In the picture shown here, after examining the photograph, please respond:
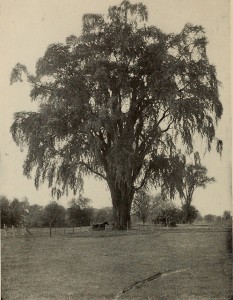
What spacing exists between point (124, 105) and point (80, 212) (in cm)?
64

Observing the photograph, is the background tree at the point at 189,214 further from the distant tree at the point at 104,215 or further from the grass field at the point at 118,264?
the distant tree at the point at 104,215

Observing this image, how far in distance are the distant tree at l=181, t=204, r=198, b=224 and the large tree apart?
0.46 ft

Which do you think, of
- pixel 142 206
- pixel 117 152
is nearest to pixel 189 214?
pixel 142 206

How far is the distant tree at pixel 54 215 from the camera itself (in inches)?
128

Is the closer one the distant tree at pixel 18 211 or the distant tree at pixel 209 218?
the distant tree at pixel 209 218

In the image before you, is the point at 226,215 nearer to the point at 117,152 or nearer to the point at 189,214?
the point at 189,214

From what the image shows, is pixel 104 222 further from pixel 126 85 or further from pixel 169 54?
pixel 169 54

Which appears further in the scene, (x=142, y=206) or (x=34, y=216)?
(x=34, y=216)

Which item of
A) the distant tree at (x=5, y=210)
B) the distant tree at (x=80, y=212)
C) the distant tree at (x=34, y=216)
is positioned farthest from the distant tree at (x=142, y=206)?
the distant tree at (x=5, y=210)

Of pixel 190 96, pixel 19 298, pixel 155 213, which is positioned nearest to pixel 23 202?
pixel 19 298

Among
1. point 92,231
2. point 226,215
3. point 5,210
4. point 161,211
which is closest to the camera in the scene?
point 226,215

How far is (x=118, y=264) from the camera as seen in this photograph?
3117 mm

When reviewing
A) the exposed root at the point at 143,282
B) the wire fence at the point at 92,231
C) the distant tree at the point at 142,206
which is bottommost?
the exposed root at the point at 143,282

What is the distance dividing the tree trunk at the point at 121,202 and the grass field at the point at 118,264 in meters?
0.06
